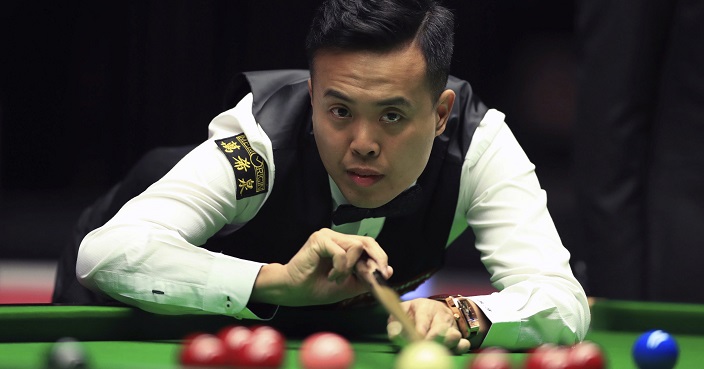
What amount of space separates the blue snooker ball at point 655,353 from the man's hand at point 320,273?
→ 530 millimetres

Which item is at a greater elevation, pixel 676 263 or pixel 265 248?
pixel 265 248

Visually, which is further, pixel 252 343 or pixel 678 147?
pixel 678 147

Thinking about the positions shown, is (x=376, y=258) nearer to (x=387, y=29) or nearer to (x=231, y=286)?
(x=231, y=286)

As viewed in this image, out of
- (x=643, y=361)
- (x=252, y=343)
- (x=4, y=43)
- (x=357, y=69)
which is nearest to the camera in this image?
(x=252, y=343)

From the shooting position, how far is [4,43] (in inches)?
300

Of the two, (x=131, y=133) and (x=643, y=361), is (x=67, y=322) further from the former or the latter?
(x=131, y=133)

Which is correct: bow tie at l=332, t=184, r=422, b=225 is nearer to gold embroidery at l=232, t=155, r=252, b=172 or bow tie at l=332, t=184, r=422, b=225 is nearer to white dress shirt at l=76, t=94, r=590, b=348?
white dress shirt at l=76, t=94, r=590, b=348

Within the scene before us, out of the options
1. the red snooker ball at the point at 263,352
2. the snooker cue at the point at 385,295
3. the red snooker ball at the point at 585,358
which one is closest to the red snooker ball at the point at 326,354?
the red snooker ball at the point at 263,352

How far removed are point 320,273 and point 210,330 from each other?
1.00 ft

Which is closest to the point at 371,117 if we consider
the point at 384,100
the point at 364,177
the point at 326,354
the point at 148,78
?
the point at 384,100

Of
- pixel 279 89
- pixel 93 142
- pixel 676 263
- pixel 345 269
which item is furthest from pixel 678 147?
pixel 93 142

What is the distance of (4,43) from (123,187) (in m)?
4.56

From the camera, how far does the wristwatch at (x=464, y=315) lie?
2.36m

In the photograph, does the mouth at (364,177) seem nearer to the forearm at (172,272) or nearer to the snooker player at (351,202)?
the snooker player at (351,202)
